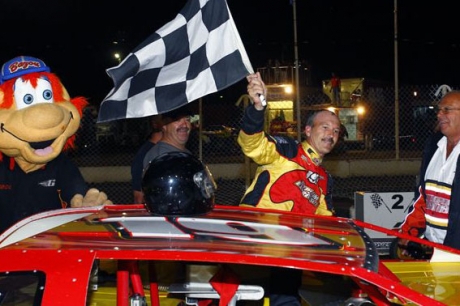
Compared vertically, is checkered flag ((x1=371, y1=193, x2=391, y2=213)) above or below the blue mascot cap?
below

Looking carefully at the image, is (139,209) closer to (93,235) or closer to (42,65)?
(93,235)

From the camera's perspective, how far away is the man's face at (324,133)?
4.01m

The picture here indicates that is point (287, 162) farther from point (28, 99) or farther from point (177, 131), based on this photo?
point (28, 99)

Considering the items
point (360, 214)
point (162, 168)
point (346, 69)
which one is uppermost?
point (346, 69)

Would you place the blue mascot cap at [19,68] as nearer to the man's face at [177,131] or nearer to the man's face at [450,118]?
the man's face at [177,131]

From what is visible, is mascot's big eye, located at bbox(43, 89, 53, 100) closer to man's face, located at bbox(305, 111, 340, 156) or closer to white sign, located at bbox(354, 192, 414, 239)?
man's face, located at bbox(305, 111, 340, 156)

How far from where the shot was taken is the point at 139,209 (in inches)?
124

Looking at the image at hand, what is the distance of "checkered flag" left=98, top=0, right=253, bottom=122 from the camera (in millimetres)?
3750

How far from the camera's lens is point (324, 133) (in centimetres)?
401

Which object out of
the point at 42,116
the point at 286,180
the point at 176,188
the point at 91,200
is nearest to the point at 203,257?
the point at 176,188

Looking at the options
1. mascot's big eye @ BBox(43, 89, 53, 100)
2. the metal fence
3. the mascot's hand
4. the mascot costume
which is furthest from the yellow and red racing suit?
the metal fence

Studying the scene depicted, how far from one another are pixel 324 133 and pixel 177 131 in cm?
149

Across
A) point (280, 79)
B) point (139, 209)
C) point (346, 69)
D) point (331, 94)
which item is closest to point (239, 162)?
point (280, 79)

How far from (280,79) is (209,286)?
17.9 m
